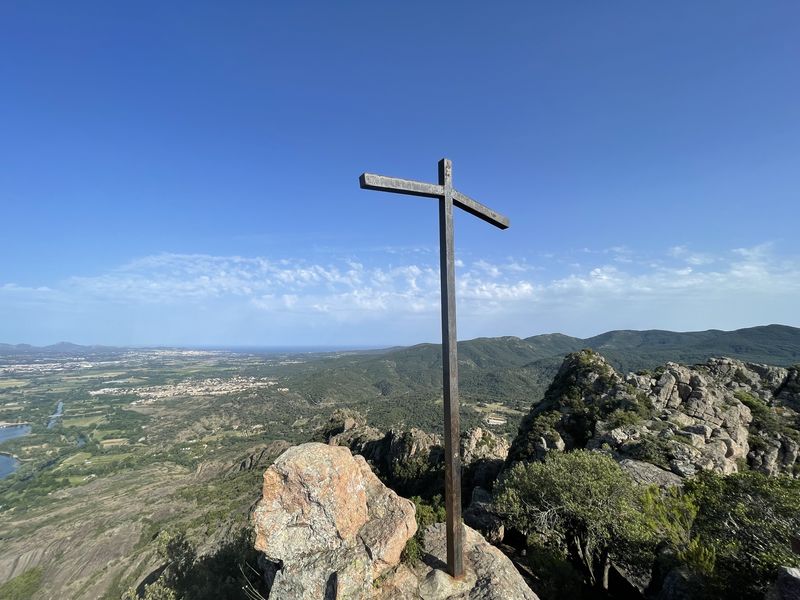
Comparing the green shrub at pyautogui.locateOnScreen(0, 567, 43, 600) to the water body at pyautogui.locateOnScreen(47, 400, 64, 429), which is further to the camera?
the water body at pyautogui.locateOnScreen(47, 400, 64, 429)

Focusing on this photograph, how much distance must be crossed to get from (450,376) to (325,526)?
4.18 meters

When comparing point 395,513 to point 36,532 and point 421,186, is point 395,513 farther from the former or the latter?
point 36,532

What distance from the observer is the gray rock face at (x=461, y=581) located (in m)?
6.71

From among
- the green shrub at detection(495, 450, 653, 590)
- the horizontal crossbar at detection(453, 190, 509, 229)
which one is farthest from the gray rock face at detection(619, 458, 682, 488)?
the horizontal crossbar at detection(453, 190, 509, 229)

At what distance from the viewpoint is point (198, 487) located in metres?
61.4

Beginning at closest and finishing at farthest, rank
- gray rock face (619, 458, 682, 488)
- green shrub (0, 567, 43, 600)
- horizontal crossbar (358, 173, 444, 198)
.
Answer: horizontal crossbar (358, 173, 444, 198) → gray rock face (619, 458, 682, 488) → green shrub (0, 567, 43, 600)

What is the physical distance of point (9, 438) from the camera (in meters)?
142

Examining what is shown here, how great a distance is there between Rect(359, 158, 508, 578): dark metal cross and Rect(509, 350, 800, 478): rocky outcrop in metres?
14.5

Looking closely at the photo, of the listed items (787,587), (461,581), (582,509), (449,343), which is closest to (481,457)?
(582,509)

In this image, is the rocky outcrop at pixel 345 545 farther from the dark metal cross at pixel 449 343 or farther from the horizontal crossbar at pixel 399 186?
the horizontal crossbar at pixel 399 186

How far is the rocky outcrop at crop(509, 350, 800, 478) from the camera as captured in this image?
76.8ft

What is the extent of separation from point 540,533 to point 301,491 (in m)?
10.5

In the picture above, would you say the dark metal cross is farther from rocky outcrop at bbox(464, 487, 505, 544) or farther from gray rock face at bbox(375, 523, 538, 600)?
rocky outcrop at bbox(464, 487, 505, 544)

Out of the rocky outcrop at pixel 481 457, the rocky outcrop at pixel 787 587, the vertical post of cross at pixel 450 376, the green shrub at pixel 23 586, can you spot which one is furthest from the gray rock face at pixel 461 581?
the green shrub at pixel 23 586
